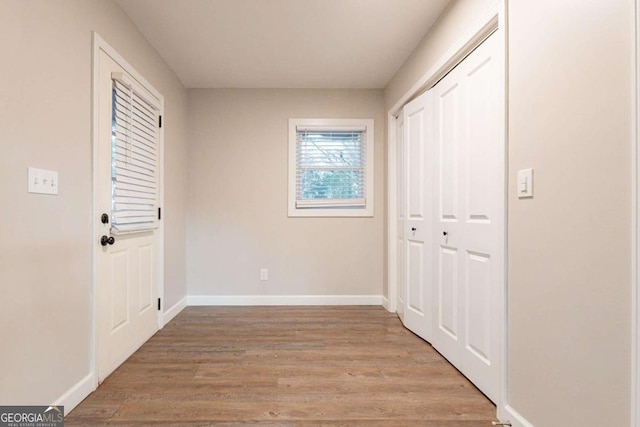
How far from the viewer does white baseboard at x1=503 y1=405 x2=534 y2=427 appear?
4.91ft

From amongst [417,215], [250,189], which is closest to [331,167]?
[250,189]

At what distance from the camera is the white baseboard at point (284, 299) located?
373 centimetres

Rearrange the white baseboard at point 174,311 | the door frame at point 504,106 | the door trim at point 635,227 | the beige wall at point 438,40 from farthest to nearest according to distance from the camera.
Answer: the white baseboard at point 174,311, the beige wall at point 438,40, the door frame at point 504,106, the door trim at point 635,227

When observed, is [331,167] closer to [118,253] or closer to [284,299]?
[284,299]

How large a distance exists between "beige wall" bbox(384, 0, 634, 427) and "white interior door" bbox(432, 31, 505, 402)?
0.51 ft

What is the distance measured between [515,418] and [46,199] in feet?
8.12

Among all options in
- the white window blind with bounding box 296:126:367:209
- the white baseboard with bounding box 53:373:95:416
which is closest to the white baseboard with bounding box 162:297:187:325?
the white baseboard with bounding box 53:373:95:416

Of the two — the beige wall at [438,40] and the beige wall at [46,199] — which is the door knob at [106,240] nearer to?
the beige wall at [46,199]

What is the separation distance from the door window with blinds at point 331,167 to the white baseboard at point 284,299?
3.15 feet

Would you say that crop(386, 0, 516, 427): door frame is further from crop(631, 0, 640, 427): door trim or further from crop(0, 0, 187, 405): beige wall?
crop(0, 0, 187, 405): beige wall

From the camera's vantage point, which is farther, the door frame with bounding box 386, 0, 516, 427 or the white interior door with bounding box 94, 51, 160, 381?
the white interior door with bounding box 94, 51, 160, 381

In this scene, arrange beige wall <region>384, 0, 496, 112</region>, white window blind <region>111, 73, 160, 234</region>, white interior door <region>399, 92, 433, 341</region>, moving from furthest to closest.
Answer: white interior door <region>399, 92, 433, 341</region> → white window blind <region>111, 73, 160, 234</region> → beige wall <region>384, 0, 496, 112</region>
